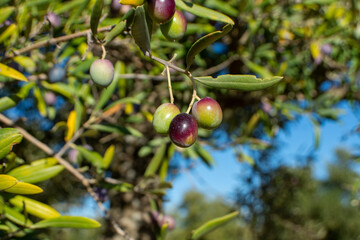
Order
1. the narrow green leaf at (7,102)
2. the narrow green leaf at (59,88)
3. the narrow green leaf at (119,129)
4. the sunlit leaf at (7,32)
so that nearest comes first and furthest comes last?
the narrow green leaf at (7,102) → the sunlit leaf at (7,32) → the narrow green leaf at (119,129) → the narrow green leaf at (59,88)

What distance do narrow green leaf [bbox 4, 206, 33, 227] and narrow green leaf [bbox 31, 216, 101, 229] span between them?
0.02 metres

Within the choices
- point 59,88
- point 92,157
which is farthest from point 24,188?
point 59,88

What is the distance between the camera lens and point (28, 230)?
2.87ft

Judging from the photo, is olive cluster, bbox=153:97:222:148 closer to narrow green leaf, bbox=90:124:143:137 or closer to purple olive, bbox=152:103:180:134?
purple olive, bbox=152:103:180:134

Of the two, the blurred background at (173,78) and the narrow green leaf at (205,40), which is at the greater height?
the blurred background at (173,78)

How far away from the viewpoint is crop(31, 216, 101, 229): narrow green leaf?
0.84 metres

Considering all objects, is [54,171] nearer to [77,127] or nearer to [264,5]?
[77,127]

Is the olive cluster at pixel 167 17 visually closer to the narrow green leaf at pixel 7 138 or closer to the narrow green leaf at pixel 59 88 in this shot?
the narrow green leaf at pixel 7 138

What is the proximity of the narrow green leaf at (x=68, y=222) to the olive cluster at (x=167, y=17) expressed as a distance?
53 centimetres

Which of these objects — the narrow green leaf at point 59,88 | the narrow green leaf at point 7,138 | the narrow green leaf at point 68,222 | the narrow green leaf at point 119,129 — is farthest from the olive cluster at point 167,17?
the narrow green leaf at point 59,88

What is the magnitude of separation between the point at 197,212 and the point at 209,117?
24407mm

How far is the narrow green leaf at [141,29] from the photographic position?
535 mm

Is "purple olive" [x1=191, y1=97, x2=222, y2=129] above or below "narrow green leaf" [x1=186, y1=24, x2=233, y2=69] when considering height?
below

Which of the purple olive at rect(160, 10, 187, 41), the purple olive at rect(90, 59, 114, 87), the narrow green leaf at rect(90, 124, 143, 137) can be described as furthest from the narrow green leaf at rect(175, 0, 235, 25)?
the narrow green leaf at rect(90, 124, 143, 137)
